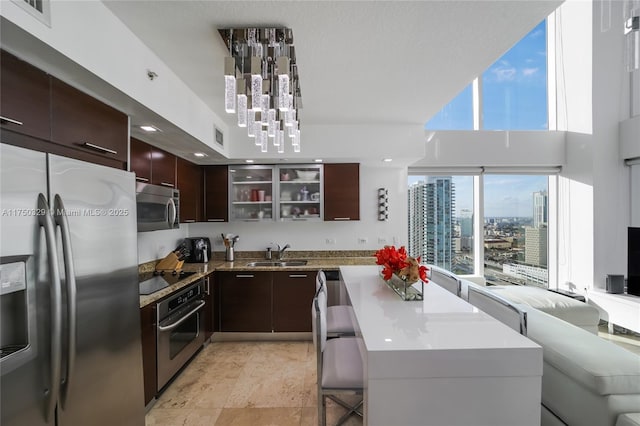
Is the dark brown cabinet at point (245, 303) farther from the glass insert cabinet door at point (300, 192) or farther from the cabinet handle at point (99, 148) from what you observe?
the cabinet handle at point (99, 148)

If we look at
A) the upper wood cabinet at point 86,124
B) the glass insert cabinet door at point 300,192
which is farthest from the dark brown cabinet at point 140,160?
the glass insert cabinet door at point 300,192

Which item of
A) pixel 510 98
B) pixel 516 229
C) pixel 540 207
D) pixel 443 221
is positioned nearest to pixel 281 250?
pixel 443 221

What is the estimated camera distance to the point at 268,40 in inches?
68.0

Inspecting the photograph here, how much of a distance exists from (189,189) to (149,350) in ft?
6.27

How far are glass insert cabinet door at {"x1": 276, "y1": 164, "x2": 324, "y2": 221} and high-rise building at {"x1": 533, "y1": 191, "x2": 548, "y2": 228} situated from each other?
3527 millimetres

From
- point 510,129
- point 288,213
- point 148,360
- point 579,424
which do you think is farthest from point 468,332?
point 510,129

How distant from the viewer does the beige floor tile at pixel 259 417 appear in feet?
6.74

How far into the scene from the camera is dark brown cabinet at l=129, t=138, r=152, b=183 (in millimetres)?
2357

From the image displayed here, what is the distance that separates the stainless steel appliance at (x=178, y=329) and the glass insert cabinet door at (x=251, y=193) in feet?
3.69

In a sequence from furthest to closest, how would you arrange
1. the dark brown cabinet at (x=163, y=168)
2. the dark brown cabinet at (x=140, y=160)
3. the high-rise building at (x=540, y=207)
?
the high-rise building at (x=540, y=207) < the dark brown cabinet at (x=163, y=168) < the dark brown cabinet at (x=140, y=160)

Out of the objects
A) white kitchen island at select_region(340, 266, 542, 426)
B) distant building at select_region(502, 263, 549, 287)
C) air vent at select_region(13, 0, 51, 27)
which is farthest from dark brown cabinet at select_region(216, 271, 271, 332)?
distant building at select_region(502, 263, 549, 287)

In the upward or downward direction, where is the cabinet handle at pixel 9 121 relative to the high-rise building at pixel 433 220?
upward

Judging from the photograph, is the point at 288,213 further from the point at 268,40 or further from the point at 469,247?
the point at 469,247

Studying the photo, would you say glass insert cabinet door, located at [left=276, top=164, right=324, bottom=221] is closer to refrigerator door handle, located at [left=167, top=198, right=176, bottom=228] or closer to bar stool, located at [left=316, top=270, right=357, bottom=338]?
refrigerator door handle, located at [left=167, top=198, right=176, bottom=228]
